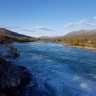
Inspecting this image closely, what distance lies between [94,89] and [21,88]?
12010 millimetres

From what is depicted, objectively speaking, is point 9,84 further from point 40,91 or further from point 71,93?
point 71,93

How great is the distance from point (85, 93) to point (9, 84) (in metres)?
11.4

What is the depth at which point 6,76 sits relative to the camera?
1173 centimetres

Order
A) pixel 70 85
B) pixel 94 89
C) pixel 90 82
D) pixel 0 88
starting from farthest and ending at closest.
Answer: pixel 90 82
pixel 70 85
pixel 94 89
pixel 0 88

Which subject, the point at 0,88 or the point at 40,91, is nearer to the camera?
the point at 0,88

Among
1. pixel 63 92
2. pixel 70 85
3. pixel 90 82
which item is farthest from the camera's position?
pixel 90 82

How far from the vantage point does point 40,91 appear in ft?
40.8

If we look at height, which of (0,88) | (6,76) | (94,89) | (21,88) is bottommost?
(94,89)

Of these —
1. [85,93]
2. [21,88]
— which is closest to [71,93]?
[85,93]

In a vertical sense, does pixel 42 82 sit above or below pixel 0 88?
below

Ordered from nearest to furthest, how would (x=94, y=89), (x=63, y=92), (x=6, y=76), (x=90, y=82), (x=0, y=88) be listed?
(x=0, y=88)
(x=6, y=76)
(x=63, y=92)
(x=94, y=89)
(x=90, y=82)

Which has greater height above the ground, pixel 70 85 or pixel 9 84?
pixel 9 84

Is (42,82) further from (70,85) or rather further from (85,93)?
(85,93)

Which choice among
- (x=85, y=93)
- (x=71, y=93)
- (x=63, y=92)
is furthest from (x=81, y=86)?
(x=63, y=92)
